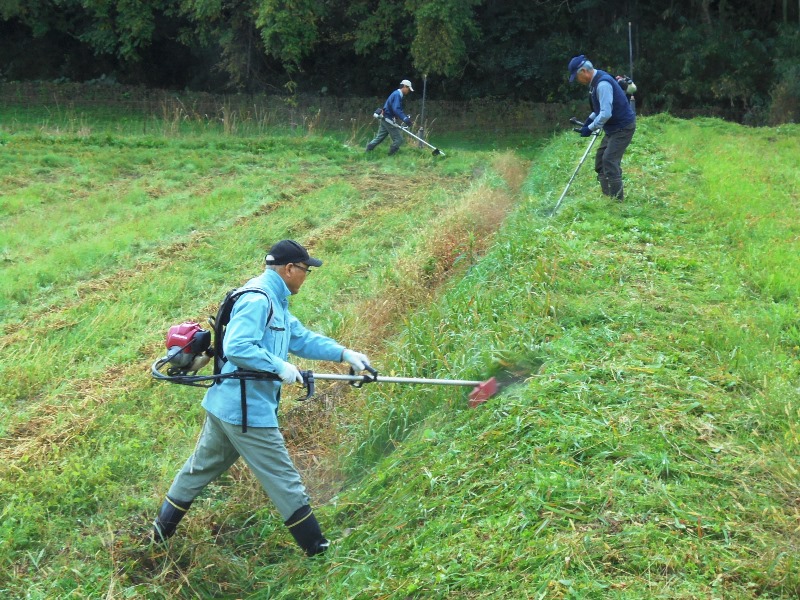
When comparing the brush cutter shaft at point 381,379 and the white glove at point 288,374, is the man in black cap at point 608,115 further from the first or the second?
the white glove at point 288,374

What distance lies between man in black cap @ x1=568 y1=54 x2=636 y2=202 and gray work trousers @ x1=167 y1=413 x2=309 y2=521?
6.44m

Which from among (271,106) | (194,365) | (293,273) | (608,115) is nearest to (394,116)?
(608,115)

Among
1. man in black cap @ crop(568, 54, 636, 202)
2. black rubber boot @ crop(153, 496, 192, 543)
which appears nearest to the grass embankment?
black rubber boot @ crop(153, 496, 192, 543)

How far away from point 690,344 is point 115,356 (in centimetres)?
465

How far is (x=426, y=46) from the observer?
26.5 metres

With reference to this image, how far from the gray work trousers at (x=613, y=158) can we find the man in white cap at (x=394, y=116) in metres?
8.08

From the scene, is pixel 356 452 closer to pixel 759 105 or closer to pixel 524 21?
pixel 759 105

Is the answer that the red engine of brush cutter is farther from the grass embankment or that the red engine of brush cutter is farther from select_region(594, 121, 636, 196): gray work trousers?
select_region(594, 121, 636, 196): gray work trousers

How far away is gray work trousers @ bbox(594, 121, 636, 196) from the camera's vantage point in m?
10.0

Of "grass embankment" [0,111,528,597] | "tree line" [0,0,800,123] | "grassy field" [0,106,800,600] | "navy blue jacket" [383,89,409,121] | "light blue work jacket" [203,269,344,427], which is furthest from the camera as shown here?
"tree line" [0,0,800,123]

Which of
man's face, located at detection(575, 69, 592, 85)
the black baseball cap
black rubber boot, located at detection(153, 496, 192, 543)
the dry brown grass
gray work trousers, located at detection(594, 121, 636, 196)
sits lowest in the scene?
black rubber boot, located at detection(153, 496, 192, 543)

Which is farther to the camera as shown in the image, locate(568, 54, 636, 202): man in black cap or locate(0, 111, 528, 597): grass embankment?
locate(568, 54, 636, 202): man in black cap

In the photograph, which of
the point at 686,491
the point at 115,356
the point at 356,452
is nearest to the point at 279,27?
the point at 115,356

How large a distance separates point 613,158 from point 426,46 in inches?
694
